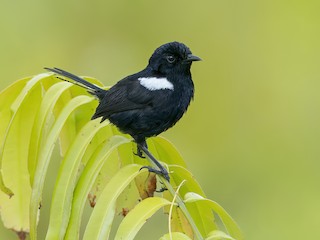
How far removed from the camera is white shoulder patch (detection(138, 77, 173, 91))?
10.5ft

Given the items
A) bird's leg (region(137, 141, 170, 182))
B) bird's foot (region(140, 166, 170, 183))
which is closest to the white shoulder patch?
bird's leg (region(137, 141, 170, 182))

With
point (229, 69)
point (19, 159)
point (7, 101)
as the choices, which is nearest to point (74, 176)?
point (19, 159)

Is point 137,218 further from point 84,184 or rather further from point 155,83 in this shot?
point 155,83

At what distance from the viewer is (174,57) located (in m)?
3.28

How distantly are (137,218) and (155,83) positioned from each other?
1.36 metres

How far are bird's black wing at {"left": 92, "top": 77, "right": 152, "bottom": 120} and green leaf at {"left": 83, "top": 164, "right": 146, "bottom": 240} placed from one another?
0.93m

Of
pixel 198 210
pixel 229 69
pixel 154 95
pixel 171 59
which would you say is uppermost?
pixel 171 59

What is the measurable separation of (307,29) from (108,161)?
260 cm

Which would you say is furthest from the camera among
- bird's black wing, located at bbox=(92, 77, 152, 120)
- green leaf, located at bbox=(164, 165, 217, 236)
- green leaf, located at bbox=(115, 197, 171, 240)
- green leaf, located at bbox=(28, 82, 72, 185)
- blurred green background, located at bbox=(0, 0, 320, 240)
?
blurred green background, located at bbox=(0, 0, 320, 240)

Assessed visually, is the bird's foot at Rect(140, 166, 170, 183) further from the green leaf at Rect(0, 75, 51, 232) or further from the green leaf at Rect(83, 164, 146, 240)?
the green leaf at Rect(0, 75, 51, 232)

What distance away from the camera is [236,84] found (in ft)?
16.8

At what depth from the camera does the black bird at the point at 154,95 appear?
10.1 feet

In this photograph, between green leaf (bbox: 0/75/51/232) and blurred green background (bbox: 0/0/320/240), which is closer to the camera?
green leaf (bbox: 0/75/51/232)

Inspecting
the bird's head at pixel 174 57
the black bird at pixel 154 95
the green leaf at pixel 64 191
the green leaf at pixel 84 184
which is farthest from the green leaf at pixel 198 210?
the bird's head at pixel 174 57
